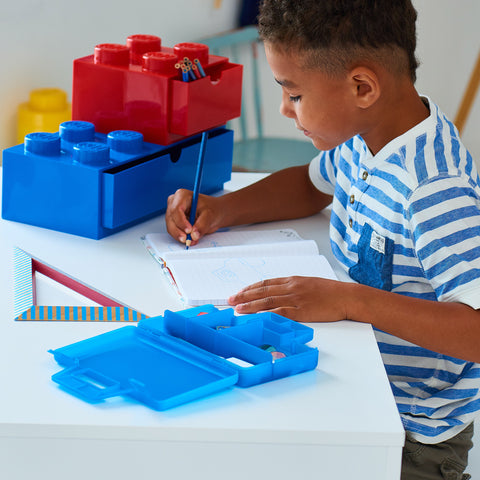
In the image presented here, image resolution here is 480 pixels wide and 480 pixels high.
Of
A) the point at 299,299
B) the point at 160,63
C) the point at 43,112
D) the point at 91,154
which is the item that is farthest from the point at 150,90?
the point at 43,112

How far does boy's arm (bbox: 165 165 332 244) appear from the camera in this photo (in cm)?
121

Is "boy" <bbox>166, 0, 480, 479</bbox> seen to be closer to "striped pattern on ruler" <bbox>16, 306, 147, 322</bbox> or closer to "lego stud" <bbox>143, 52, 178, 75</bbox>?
"striped pattern on ruler" <bbox>16, 306, 147, 322</bbox>

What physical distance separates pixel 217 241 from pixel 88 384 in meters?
0.49

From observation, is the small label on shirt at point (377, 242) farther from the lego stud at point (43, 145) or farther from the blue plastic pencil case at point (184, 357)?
the lego stud at point (43, 145)

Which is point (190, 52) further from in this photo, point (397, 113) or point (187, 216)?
point (397, 113)

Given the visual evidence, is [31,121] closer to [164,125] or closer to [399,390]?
[164,125]

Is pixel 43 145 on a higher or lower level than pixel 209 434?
higher

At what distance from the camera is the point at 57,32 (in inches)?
103

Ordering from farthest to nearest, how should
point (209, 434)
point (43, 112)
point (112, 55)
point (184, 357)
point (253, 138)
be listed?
point (253, 138)
point (43, 112)
point (112, 55)
point (184, 357)
point (209, 434)

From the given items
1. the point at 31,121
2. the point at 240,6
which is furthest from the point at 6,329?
the point at 240,6

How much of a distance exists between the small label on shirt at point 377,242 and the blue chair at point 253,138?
5.41ft

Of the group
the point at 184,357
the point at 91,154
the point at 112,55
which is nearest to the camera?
the point at 184,357

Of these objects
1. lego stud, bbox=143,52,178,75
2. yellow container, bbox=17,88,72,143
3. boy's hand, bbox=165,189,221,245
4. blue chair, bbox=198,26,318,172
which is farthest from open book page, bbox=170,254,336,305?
blue chair, bbox=198,26,318,172

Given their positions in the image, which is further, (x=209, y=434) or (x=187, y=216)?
(x=187, y=216)
